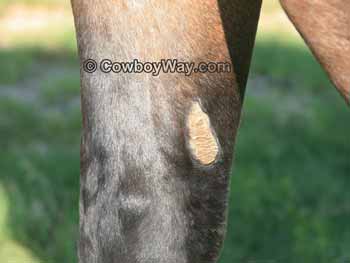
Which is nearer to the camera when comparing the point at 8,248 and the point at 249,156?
the point at 8,248

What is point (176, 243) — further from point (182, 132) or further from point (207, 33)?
point (207, 33)

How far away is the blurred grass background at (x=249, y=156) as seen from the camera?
284 cm

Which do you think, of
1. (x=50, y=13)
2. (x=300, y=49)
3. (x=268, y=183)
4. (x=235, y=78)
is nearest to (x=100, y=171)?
(x=235, y=78)

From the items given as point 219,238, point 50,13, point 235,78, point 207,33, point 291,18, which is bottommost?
point 50,13

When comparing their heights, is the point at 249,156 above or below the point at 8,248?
below

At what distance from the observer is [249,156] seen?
11.4 feet

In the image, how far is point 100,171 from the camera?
1.67 meters

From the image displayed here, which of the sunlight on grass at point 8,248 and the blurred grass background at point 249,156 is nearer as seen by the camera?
the sunlight on grass at point 8,248

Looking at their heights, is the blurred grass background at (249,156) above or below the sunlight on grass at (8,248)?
below

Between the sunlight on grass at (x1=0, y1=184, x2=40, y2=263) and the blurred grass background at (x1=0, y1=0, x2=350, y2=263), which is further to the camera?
the blurred grass background at (x1=0, y1=0, x2=350, y2=263)

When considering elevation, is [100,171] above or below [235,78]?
below

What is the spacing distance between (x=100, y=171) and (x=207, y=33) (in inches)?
12.6

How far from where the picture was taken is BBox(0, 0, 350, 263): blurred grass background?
2.84 meters

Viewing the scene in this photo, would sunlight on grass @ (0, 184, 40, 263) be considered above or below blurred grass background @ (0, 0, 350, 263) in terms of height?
above
